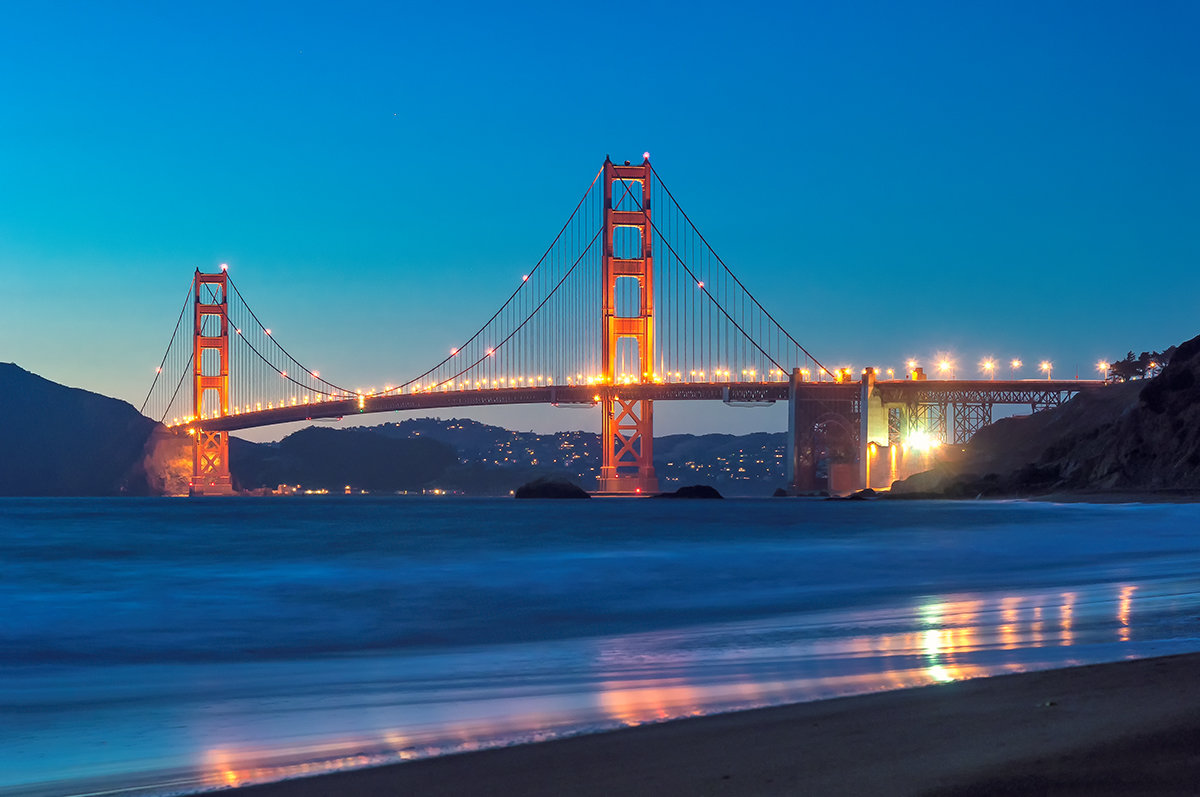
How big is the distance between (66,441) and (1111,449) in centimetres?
10932

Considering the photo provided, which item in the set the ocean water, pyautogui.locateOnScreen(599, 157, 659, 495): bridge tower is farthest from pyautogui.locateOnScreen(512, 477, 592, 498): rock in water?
the ocean water

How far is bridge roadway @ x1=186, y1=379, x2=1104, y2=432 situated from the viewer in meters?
67.6

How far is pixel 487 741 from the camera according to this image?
4.13m

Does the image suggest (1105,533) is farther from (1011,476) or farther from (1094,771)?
(1011,476)

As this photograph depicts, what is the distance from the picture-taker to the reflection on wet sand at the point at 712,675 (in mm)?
4137

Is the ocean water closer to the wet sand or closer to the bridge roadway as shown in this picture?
the wet sand

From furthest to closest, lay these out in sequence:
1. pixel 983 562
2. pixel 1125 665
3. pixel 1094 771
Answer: pixel 983 562 < pixel 1125 665 < pixel 1094 771

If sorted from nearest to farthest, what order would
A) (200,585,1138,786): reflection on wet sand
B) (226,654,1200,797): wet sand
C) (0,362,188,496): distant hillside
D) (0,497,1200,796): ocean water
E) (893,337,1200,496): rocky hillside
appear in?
(226,654,1200,797): wet sand < (200,585,1138,786): reflection on wet sand < (0,497,1200,796): ocean water < (893,337,1200,496): rocky hillside < (0,362,188,496): distant hillside

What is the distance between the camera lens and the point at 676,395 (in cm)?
6838

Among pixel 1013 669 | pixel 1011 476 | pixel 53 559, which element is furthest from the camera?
pixel 1011 476

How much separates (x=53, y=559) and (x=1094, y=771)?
75.5 ft

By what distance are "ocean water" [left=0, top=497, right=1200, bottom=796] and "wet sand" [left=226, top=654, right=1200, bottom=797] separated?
36cm

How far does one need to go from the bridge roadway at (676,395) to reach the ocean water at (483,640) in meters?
45.8

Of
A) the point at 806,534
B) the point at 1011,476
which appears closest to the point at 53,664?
the point at 806,534
